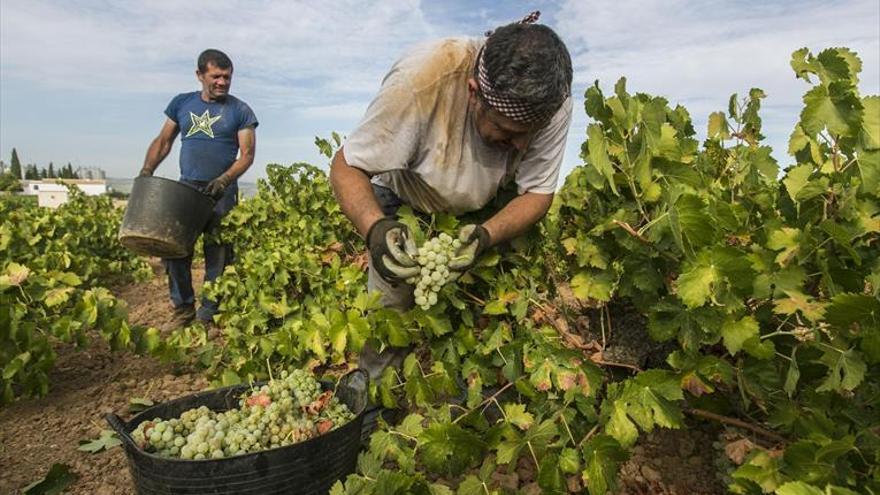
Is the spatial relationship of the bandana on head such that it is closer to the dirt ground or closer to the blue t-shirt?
the dirt ground

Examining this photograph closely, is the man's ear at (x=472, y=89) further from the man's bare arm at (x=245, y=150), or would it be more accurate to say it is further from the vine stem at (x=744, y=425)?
the man's bare arm at (x=245, y=150)

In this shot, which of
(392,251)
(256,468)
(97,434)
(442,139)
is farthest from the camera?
(97,434)

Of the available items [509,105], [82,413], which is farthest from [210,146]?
[509,105]

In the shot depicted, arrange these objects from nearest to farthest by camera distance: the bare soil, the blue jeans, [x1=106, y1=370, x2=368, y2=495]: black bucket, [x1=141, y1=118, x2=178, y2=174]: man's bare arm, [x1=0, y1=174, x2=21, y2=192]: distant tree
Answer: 1. [x1=106, y1=370, x2=368, y2=495]: black bucket
2. the bare soil
3. the blue jeans
4. [x1=141, y1=118, x2=178, y2=174]: man's bare arm
5. [x1=0, y1=174, x2=21, y2=192]: distant tree

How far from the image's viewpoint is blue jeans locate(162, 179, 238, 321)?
5766mm

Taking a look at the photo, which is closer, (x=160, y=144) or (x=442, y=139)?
(x=442, y=139)

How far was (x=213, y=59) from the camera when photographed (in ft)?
19.0

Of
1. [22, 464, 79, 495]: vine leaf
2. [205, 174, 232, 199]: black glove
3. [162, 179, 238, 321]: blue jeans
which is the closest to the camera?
[22, 464, 79, 495]: vine leaf

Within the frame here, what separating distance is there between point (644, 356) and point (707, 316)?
707 millimetres

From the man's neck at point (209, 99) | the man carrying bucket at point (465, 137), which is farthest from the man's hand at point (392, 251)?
the man's neck at point (209, 99)

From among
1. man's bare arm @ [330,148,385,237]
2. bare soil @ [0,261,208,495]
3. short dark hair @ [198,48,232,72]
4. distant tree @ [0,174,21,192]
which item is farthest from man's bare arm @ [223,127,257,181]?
distant tree @ [0,174,21,192]

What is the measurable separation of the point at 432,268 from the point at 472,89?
26.9 inches

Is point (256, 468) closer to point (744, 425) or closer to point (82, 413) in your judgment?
point (744, 425)

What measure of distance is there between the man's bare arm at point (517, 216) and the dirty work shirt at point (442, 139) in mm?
48
